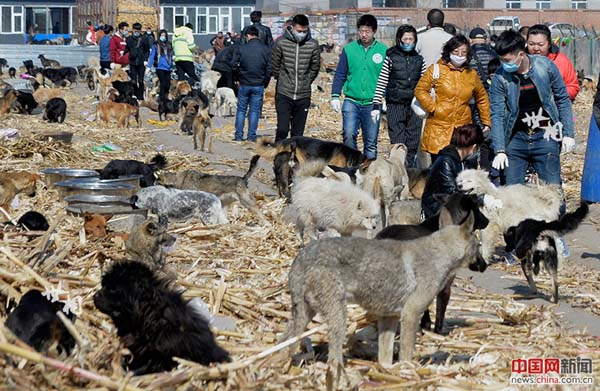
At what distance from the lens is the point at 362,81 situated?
14.3 meters

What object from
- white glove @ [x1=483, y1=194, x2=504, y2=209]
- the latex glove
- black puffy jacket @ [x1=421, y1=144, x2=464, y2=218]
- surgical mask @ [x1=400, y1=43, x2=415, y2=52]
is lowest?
white glove @ [x1=483, y1=194, x2=504, y2=209]

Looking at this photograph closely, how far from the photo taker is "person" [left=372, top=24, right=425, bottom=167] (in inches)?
547

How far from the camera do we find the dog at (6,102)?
2638 cm

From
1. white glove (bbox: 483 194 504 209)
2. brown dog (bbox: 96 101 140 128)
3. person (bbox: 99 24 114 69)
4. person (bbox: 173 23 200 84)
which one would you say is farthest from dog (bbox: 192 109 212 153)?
person (bbox: 99 24 114 69)

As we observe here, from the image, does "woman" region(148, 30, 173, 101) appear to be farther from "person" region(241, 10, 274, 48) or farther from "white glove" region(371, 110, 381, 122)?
"white glove" region(371, 110, 381, 122)

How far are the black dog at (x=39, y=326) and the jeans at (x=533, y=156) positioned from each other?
216 inches

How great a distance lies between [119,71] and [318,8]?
170 ft

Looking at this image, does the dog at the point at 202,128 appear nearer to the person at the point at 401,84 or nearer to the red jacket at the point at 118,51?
the person at the point at 401,84

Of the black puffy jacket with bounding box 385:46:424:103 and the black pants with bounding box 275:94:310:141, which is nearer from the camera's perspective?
the black puffy jacket with bounding box 385:46:424:103

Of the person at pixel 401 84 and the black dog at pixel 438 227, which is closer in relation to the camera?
the black dog at pixel 438 227

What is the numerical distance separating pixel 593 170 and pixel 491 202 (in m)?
1.77

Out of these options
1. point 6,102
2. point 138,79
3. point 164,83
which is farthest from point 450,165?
point 138,79

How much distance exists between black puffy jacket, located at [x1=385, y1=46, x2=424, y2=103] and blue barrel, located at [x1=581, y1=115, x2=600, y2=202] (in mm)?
3089

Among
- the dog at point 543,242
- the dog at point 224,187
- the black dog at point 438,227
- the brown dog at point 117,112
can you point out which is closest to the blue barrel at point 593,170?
the dog at point 543,242
